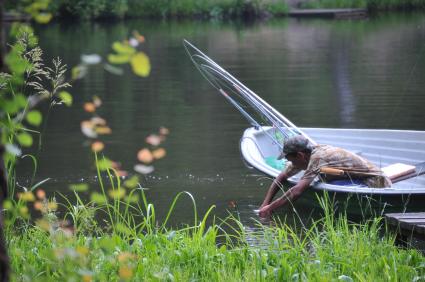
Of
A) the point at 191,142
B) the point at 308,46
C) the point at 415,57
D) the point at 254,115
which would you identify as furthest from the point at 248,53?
the point at 191,142

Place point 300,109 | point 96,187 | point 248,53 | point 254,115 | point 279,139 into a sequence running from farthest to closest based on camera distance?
point 248,53 → point 300,109 → point 254,115 → point 96,187 → point 279,139

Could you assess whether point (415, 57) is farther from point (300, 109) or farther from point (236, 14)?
point (236, 14)

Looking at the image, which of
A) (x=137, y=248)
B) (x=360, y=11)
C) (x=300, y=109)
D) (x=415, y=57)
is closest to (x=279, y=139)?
(x=137, y=248)

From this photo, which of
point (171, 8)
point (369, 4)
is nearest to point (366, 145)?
point (369, 4)

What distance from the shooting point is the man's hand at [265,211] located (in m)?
7.29

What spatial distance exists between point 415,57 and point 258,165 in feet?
52.0

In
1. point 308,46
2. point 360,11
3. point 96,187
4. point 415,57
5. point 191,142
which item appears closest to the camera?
point 96,187

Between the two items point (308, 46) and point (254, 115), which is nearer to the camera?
point (254, 115)

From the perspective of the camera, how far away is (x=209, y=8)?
144 feet

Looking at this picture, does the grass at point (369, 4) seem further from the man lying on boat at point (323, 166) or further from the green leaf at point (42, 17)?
the green leaf at point (42, 17)

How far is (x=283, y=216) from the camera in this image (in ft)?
25.9

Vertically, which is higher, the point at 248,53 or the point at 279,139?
the point at 279,139

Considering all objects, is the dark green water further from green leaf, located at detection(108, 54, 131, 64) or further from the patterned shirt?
green leaf, located at detection(108, 54, 131, 64)

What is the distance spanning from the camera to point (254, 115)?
13.5 meters
